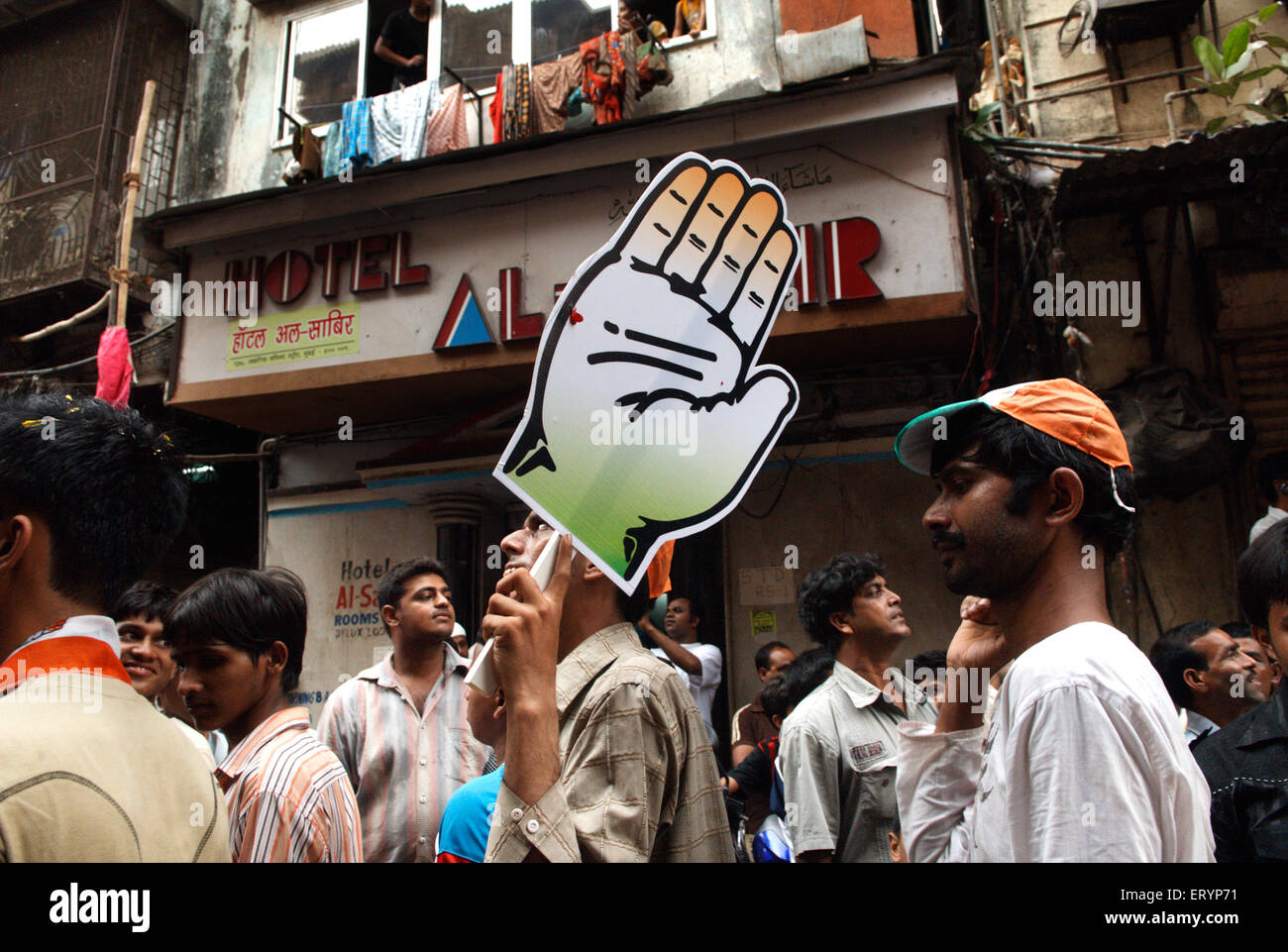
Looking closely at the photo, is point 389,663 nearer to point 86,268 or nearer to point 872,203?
point 872,203

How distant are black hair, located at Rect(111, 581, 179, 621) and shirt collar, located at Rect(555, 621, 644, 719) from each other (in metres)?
1.92

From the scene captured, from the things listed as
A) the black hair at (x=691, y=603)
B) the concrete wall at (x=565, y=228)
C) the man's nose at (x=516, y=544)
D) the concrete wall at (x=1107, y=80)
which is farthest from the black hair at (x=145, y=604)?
the concrete wall at (x=1107, y=80)

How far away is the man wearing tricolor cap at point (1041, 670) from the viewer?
123 centimetres

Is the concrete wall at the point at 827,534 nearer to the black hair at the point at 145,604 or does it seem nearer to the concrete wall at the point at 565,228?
the concrete wall at the point at 565,228

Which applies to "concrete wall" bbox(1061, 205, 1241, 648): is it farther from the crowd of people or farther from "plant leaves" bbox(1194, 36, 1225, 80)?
the crowd of people

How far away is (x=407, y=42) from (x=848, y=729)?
8.28m

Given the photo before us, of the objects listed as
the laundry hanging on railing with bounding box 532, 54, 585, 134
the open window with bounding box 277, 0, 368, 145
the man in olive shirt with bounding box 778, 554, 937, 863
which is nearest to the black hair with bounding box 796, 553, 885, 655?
the man in olive shirt with bounding box 778, 554, 937, 863

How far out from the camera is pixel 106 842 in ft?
3.96

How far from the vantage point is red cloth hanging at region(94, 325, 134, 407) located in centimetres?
755

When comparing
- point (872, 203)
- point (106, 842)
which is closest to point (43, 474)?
point (106, 842)

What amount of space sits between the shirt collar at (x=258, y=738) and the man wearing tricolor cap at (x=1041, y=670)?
1.39 m

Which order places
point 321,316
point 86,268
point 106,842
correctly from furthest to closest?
point 86,268, point 321,316, point 106,842

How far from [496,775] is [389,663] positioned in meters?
A: 1.91

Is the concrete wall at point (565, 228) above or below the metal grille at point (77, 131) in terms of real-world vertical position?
below
